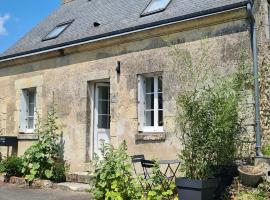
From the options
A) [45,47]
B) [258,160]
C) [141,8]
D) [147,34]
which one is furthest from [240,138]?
[45,47]

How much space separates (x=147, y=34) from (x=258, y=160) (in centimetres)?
374

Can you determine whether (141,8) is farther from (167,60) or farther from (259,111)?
(259,111)

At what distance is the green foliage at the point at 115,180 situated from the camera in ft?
21.1

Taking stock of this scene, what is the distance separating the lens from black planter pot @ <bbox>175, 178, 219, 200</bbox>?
6105mm

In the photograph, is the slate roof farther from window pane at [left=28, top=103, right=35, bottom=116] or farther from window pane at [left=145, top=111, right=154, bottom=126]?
window pane at [left=145, top=111, right=154, bottom=126]

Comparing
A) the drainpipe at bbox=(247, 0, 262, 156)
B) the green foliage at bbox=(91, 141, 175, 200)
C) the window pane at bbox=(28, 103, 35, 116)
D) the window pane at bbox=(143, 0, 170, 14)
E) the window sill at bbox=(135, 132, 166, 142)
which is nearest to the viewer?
the green foliage at bbox=(91, 141, 175, 200)

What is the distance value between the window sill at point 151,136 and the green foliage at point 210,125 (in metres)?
1.76

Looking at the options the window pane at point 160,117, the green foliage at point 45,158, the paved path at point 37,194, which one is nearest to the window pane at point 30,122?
the green foliage at point 45,158

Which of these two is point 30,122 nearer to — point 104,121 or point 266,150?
point 104,121

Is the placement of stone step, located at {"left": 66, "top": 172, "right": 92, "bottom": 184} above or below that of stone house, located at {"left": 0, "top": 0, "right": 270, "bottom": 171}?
below

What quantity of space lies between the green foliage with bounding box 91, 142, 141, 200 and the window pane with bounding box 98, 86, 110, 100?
355 cm

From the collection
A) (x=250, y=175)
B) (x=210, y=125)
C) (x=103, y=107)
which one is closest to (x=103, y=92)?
(x=103, y=107)

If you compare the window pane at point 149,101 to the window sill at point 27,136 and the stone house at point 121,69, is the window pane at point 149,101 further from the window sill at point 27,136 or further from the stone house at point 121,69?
the window sill at point 27,136

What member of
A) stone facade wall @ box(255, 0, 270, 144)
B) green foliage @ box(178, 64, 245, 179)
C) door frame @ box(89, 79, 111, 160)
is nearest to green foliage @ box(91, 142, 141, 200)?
green foliage @ box(178, 64, 245, 179)
